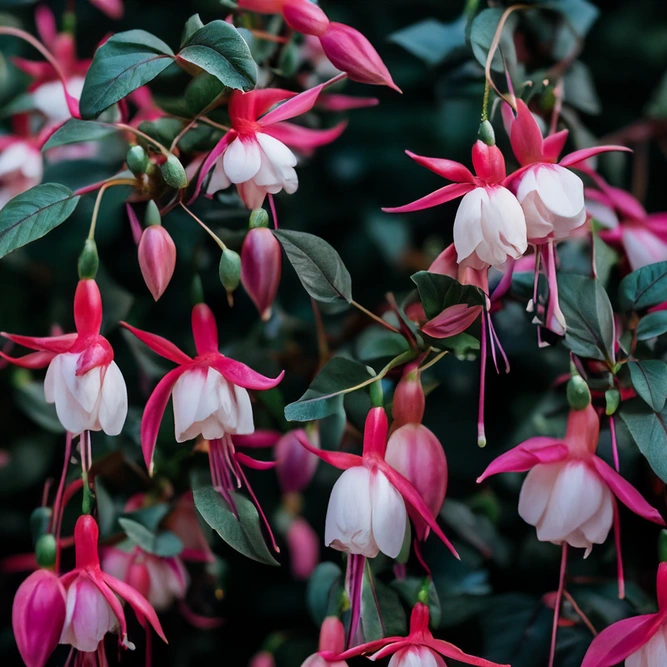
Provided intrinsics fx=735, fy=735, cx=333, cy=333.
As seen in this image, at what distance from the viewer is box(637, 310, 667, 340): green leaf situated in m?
0.49

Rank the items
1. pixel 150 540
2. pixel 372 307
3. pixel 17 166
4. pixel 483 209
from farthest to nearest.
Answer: pixel 372 307 < pixel 17 166 < pixel 150 540 < pixel 483 209

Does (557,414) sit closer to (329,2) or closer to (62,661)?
(62,661)

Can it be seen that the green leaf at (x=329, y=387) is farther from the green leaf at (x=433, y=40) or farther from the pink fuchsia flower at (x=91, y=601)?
the green leaf at (x=433, y=40)

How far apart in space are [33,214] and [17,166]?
0.74 ft

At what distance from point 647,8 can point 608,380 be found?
0.63 meters

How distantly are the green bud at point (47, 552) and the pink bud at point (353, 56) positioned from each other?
369 millimetres

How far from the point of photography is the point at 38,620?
18.0 inches

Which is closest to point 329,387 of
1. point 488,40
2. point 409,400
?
point 409,400

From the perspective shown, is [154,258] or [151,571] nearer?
[154,258]

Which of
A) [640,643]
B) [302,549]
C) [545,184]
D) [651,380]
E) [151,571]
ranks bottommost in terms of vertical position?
[302,549]

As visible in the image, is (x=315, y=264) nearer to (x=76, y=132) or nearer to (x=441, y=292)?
(x=441, y=292)

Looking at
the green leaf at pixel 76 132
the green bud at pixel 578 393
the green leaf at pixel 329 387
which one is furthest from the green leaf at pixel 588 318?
the green leaf at pixel 76 132

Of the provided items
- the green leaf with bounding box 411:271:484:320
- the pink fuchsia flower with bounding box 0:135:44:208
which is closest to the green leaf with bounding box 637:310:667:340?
the green leaf with bounding box 411:271:484:320

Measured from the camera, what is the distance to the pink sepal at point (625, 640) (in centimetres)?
43
